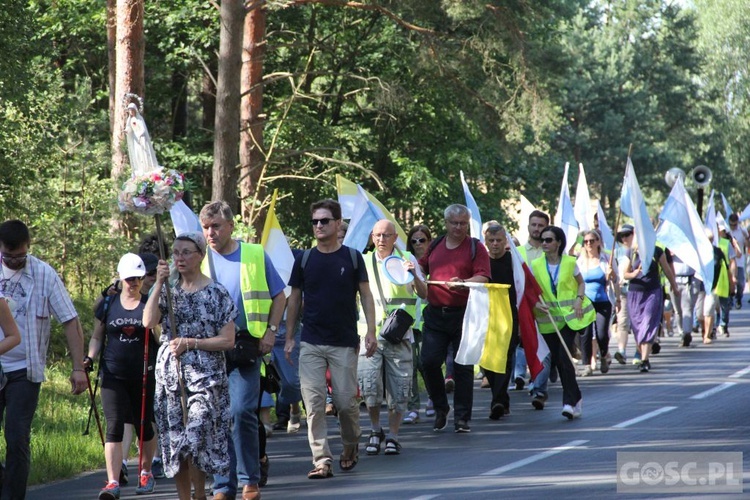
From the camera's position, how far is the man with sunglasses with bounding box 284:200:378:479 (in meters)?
9.29

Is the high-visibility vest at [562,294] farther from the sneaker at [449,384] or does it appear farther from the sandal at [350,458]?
the sandal at [350,458]

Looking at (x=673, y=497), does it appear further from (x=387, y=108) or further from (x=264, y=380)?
(x=387, y=108)

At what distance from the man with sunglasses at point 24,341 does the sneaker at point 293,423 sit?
4270 mm

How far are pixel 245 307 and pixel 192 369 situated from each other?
1073 mm

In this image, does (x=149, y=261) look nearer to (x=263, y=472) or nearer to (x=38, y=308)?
(x=38, y=308)

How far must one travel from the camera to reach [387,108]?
25.3 m

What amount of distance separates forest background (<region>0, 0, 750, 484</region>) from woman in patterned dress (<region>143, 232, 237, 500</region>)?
831 centimetres

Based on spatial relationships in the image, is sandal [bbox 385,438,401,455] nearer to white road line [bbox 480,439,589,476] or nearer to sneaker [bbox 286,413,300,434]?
white road line [bbox 480,439,589,476]

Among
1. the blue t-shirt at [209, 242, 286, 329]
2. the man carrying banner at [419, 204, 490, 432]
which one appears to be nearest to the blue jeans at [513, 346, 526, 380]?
the man carrying banner at [419, 204, 490, 432]

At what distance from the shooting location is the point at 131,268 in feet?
29.7

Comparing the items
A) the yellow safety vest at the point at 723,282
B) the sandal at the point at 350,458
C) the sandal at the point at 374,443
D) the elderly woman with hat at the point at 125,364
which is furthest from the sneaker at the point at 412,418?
the yellow safety vest at the point at 723,282

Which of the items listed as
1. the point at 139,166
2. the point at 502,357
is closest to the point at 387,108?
the point at 502,357

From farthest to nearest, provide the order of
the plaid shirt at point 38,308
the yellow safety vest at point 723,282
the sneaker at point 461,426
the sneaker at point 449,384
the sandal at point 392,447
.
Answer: the yellow safety vest at point 723,282, the sneaker at point 449,384, the sneaker at point 461,426, the sandal at point 392,447, the plaid shirt at point 38,308

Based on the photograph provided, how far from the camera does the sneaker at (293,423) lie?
1228 cm
